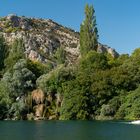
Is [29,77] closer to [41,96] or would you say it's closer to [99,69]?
[41,96]

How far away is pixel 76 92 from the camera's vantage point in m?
108

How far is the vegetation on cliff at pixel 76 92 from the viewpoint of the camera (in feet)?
348

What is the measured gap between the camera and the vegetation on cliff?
106m

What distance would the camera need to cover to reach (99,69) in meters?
120

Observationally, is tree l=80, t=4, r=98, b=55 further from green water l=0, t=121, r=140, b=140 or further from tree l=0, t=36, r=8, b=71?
green water l=0, t=121, r=140, b=140

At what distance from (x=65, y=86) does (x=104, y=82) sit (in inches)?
427

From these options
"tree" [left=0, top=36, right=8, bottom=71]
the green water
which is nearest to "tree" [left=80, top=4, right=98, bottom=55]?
"tree" [left=0, top=36, right=8, bottom=71]

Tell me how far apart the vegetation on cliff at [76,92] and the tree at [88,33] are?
48.3 ft

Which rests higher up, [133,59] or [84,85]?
[133,59]

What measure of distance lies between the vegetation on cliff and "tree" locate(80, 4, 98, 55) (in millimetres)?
14718

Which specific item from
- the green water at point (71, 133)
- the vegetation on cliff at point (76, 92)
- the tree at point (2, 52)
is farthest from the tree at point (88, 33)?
the green water at point (71, 133)

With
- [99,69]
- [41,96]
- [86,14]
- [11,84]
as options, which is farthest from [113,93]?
[86,14]

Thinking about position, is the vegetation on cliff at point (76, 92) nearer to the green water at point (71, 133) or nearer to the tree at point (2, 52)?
the tree at point (2, 52)

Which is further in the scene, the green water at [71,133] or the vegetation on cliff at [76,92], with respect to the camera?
the vegetation on cliff at [76,92]
